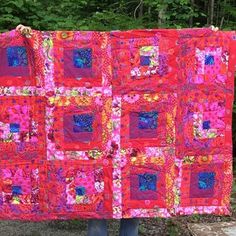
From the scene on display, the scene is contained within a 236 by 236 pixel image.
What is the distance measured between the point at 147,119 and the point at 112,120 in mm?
220

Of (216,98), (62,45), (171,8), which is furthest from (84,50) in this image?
(171,8)

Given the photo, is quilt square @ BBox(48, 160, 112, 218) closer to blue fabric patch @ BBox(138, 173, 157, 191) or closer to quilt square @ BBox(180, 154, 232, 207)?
blue fabric patch @ BBox(138, 173, 157, 191)

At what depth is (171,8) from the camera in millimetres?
6145

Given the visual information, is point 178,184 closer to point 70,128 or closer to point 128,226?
point 128,226

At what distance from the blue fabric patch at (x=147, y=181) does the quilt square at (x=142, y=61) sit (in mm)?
552

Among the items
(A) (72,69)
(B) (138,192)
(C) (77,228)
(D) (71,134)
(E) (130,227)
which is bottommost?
(C) (77,228)

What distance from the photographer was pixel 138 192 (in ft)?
10.2

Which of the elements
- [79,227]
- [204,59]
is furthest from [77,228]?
[204,59]

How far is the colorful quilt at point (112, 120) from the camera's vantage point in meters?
2.92

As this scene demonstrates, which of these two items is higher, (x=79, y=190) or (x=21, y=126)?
(x=21, y=126)

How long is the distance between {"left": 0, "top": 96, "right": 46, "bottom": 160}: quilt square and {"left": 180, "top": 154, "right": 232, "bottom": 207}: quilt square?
0.92 metres

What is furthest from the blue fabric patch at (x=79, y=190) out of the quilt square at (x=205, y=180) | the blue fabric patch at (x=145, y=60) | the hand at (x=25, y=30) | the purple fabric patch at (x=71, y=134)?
the hand at (x=25, y=30)

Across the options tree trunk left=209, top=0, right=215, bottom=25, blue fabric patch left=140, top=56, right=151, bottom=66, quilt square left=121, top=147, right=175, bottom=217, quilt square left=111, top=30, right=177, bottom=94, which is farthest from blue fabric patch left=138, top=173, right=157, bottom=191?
tree trunk left=209, top=0, right=215, bottom=25

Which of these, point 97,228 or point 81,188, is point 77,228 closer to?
point 97,228
